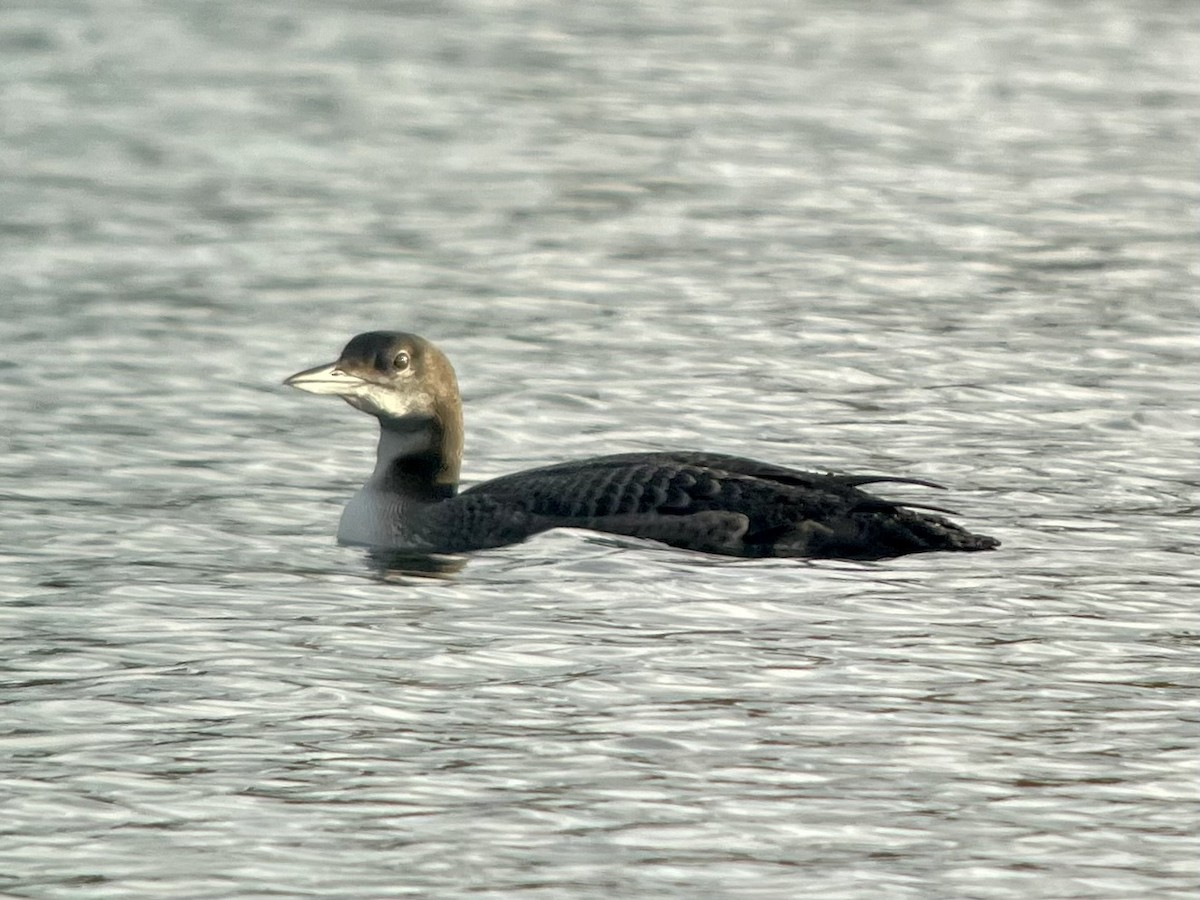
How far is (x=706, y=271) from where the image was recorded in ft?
52.4

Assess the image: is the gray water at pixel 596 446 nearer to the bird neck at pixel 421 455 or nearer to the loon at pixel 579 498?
the loon at pixel 579 498

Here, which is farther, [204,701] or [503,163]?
[503,163]

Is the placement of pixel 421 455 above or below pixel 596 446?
above

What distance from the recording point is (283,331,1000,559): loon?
10.0 metres

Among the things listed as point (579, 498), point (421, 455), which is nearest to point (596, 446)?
point (421, 455)

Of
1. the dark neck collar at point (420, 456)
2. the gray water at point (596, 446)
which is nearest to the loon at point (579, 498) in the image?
the dark neck collar at point (420, 456)

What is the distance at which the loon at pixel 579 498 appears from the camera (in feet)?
33.0

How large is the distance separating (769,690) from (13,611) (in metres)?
2.54

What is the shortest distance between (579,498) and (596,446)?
1955 millimetres

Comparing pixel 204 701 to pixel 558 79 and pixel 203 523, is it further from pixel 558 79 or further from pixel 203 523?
pixel 558 79

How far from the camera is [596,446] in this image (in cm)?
1215

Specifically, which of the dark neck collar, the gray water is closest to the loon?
the dark neck collar

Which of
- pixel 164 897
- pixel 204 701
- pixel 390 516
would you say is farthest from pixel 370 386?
pixel 164 897

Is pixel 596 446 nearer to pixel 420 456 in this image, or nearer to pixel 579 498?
pixel 420 456
